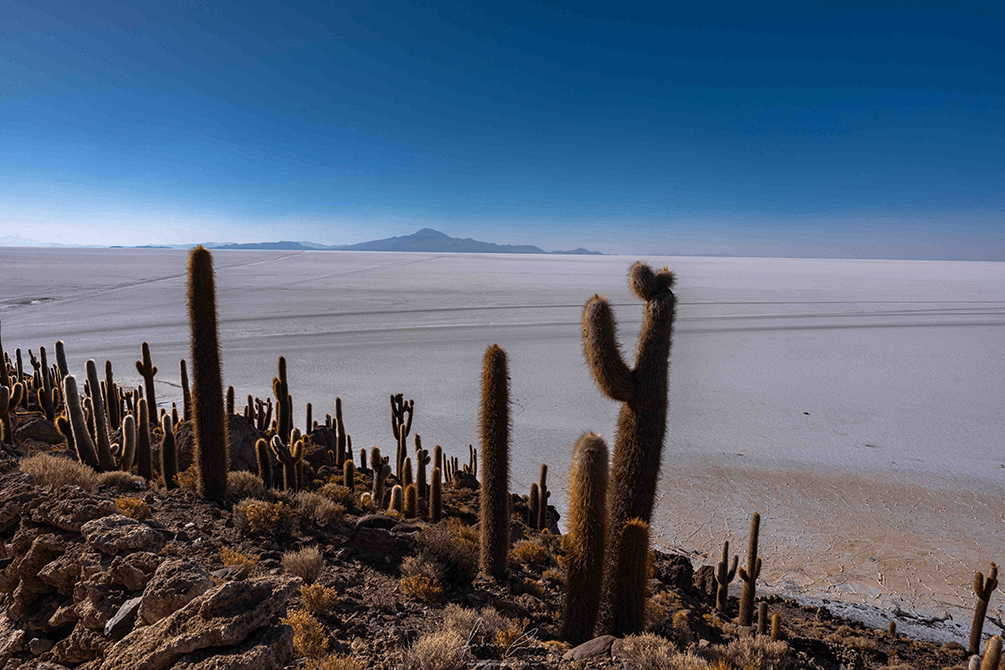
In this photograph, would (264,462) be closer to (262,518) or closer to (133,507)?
(262,518)

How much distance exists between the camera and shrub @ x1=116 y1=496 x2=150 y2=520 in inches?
213

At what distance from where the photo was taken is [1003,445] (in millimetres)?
13703

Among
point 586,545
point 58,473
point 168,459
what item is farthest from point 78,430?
point 586,545

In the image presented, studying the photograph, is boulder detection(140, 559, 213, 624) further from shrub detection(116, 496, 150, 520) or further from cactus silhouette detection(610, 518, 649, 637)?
cactus silhouette detection(610, 518, 649, 637)

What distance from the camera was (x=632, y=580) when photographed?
204 inches

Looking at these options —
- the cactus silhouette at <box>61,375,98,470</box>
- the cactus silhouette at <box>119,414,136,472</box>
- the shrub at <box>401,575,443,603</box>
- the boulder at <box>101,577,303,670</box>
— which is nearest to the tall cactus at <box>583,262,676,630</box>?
the shrub at <box>401,575,443,603</box>

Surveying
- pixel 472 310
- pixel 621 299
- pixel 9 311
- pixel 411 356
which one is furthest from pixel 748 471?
pixel 9 311

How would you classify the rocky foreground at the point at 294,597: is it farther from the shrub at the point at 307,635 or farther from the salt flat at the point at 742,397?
the salt flat at the point at 742,397

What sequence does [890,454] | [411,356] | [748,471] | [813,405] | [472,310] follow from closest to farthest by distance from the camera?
1. [748,471]
2. [890,454]
3. [813,405]
4. [411,356]
5. [472,310]

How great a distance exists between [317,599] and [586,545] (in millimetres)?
2521

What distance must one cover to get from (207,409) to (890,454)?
15.0m

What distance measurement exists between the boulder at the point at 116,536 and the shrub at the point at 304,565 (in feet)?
4.26

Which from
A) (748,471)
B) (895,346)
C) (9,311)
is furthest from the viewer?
(9,311)

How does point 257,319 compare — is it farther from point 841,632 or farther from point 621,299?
point 841,632
